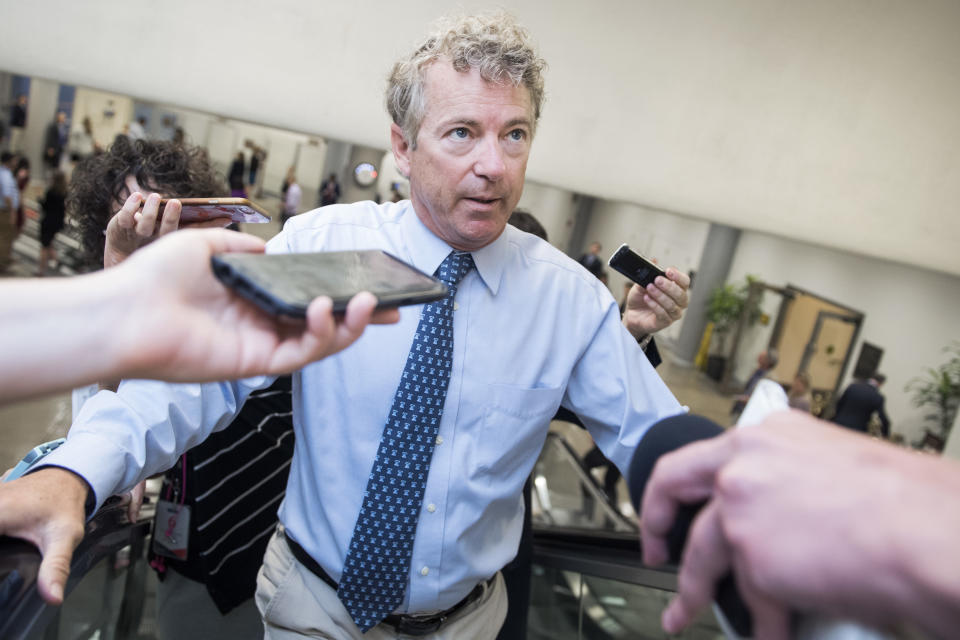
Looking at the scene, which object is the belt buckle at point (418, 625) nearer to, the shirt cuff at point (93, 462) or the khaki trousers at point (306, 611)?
the khaki trousers at point (306, 611)

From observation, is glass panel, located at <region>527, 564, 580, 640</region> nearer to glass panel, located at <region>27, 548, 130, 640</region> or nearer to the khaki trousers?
the khaki trousers

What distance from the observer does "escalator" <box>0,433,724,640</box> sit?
43.8 inches

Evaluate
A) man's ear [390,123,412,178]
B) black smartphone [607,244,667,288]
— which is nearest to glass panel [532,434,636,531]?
black smartphone [607,244,667,288]

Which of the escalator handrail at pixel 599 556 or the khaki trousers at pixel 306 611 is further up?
the khaki trousers at pixel 306 611

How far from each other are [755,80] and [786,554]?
11.5 ft

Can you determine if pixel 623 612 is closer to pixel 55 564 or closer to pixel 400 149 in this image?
pixel 400 149

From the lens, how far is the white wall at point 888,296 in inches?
326

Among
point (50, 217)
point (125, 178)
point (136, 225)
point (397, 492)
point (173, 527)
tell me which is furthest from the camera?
point (50, 217)

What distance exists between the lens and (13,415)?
4711 millimetres

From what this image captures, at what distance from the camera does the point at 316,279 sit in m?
0.87

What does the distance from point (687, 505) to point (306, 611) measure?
1206 millimetres

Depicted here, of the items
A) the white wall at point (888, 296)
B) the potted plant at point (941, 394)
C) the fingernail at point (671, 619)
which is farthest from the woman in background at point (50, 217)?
the potted plant at point (941, 394)

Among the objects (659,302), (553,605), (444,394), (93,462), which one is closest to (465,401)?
(444,394)

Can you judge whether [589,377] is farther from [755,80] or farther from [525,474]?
[755,80]
